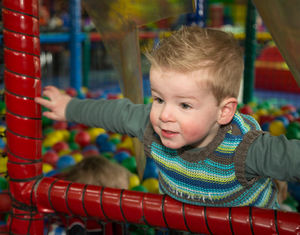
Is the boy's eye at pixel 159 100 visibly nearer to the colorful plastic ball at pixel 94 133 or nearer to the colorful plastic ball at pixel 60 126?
the colorful plastic ball at pixel 94 133

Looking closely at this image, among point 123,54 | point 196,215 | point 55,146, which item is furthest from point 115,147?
point 196,215

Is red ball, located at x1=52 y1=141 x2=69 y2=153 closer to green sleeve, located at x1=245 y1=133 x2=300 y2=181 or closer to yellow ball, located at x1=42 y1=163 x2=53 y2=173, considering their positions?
yellow ball, located at x1=42 y1=163 x2=53 y2=173

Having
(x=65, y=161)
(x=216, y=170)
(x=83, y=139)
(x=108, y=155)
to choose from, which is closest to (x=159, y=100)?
(x=216, y=170)

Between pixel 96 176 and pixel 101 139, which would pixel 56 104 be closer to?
pixel 96 176

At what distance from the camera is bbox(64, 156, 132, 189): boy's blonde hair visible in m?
1.36

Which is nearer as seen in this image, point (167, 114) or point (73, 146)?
point (167, 114)

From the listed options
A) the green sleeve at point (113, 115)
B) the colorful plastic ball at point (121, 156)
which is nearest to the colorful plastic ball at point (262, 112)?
the colorful plastic ball at point (121, 156)

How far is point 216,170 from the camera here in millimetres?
856

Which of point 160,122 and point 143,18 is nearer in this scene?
point 160,122

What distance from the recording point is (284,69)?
470 cm

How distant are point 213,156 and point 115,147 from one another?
1372mm

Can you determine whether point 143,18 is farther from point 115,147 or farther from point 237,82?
point 115,147

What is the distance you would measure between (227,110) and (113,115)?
0.33m

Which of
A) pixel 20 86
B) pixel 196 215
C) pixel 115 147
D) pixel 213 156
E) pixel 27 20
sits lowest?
pixel 115 147
